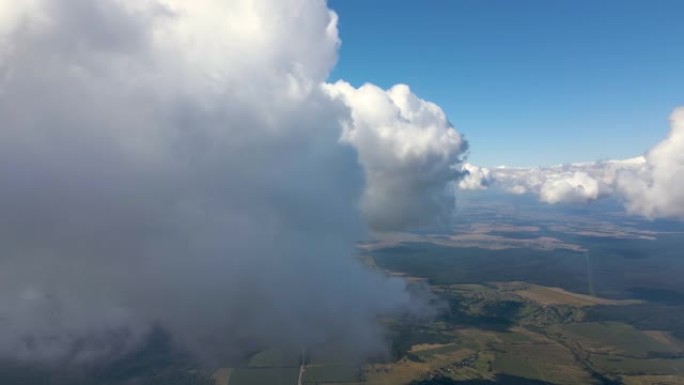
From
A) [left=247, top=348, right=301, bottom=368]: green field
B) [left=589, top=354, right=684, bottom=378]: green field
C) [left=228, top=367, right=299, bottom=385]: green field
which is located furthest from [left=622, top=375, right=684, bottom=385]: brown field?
[left=247, top=348, right=301, bottom=368]: green field

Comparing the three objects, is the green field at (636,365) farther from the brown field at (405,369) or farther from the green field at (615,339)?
the brown field at (405,369)

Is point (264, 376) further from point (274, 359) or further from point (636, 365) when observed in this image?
point (636, 365)

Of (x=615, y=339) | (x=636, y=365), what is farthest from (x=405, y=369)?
(x=615, y=339)

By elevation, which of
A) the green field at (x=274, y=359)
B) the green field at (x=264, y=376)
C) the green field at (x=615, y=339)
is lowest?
the green field at (x=615, y=339)

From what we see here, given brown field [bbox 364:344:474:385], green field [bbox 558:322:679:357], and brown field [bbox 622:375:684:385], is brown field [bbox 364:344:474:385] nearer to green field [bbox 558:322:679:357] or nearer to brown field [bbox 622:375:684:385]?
brown field [bbox 622:375:684:385]

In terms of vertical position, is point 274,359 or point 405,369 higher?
point 274,359

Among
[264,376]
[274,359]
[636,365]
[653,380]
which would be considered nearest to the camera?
[264,376]

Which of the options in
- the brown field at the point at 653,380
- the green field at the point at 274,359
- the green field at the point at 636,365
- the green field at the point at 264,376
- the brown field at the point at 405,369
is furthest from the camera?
the green field at the point at 636,365

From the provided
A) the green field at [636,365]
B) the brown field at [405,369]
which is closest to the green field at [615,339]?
the green field at [636,365]

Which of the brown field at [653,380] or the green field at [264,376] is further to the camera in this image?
the brown field at [653,380]

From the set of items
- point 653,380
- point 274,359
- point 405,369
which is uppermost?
point 274,359

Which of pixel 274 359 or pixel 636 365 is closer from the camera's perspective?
pixel 274 359

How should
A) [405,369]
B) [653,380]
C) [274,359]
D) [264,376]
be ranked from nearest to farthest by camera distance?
[264,376], [653,380], [405,369], [274,359]
